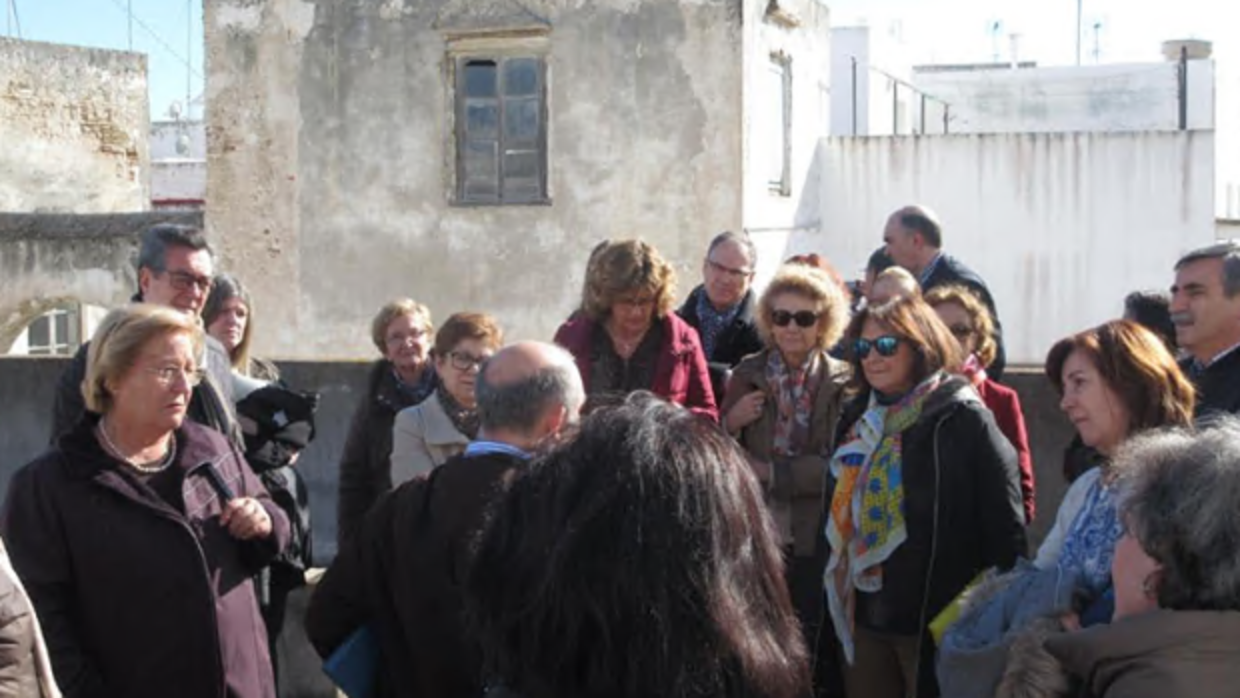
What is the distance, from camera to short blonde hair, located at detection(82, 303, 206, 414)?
13.0 feet

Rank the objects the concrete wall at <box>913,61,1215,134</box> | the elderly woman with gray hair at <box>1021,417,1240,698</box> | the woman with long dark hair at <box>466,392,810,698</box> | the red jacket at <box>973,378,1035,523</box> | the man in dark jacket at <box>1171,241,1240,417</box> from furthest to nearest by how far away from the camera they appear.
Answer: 1. the concrete wall at <box>913,61,1215,134</box>
2. the red jacket at <box>973,378,1035,523</box>
3. the man in dark jacket at <box>1171,241,1240,417</box>
4. the elderly woman with gray hair at <box>1021,417,1240,698</box>
5. the woman with long dark hair at <box>466,392,810,698</box>

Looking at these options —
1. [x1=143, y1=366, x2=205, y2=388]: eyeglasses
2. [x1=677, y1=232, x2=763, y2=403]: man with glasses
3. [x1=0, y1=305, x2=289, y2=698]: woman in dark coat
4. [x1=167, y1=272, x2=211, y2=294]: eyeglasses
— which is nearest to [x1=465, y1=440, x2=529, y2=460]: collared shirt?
[x1=0, y1=305, x2=289, y2=698]: woman in dark coat

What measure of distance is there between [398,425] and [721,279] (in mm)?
1989

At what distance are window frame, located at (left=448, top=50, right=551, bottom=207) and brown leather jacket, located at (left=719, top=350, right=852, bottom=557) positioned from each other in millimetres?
9826

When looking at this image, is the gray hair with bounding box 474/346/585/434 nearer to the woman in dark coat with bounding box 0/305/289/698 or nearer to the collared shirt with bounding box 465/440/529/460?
the collared shirt with bounding box 465/440/529/460

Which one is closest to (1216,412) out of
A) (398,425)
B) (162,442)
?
(398,425)

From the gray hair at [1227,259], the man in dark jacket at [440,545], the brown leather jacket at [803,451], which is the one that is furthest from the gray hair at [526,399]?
the gray hair at [1227,259]

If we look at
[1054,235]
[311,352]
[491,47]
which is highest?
[491,47]

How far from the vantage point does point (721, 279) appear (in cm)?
646

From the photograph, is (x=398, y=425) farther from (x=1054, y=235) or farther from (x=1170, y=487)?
(x=1054, y=235)

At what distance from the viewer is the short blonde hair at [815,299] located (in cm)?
551

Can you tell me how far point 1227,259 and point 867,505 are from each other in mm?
1491

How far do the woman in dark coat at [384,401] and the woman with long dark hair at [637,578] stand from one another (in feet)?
9.52

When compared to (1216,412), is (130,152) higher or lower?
higher
